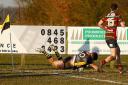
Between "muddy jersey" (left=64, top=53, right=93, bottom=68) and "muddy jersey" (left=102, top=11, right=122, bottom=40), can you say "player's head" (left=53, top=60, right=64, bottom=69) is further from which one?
"muddy jersey" (left=102, top=11, right=122, bottom=40)

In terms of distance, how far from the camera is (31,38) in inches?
890

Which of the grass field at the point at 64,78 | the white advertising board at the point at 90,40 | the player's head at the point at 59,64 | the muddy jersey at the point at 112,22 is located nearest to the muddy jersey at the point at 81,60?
the grass field at the point at 64,78

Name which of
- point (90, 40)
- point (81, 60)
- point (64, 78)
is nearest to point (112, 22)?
point (81, 60)

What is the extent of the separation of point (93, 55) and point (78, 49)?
548 cm

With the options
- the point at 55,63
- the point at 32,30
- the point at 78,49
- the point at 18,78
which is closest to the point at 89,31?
the point at 78,49

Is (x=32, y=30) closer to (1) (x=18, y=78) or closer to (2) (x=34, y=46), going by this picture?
(2) (x=34, y=46)

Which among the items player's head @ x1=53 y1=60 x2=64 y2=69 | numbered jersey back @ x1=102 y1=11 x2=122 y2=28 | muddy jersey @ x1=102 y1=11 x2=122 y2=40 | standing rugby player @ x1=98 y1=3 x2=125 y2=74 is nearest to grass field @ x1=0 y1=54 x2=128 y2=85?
player's head @ x1=53 y1=60 x2=64 y2=69

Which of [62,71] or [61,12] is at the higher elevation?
[61,12]

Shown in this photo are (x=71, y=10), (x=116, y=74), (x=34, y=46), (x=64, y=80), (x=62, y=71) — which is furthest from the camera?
(x=71, y=10)

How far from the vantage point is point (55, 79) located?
1531cm

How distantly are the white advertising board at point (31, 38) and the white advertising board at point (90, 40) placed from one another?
1.84ft

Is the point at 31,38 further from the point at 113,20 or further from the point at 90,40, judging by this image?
the point at 113,20

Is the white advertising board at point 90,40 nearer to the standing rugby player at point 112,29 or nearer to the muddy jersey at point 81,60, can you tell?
the muddy jersey at point 81,60

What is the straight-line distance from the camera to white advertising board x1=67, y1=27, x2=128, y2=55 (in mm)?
23109
